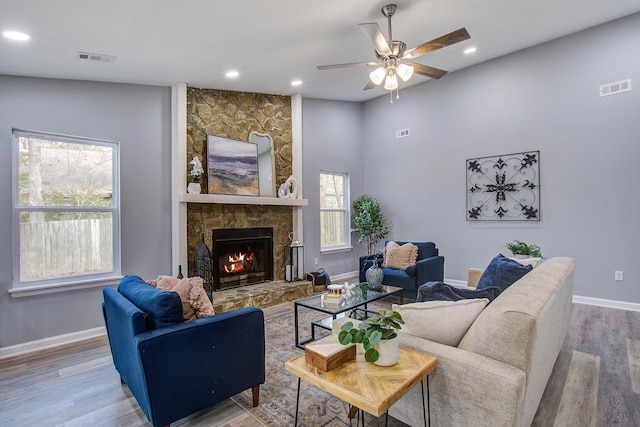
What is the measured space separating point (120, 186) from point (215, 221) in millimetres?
1294

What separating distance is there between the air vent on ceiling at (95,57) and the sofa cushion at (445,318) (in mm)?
3613

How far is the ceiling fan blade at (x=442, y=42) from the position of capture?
2.80 meters

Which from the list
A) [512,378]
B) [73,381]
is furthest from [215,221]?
[512,378]

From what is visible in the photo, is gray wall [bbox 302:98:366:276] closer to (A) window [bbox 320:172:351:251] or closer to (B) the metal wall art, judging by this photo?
(A) window [bbox 320:172:351:251]

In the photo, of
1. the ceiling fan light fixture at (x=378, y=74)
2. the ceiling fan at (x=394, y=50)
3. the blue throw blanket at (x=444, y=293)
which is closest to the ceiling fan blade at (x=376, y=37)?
the ceiling fan at (x=394, y=50)

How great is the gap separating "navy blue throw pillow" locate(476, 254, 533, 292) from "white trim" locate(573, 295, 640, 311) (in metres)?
2.50

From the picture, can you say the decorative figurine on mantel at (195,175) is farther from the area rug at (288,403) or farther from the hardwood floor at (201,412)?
the area rug at (288,403)

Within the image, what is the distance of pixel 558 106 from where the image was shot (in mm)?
4570

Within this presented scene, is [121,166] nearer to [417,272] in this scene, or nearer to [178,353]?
[178,353]

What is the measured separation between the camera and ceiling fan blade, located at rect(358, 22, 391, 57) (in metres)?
2.76

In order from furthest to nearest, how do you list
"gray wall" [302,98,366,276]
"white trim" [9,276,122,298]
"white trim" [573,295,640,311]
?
"gray wall" [302,98,366,276], "white trim" [573,295,640,311], "white trim" [9,276,122,298]

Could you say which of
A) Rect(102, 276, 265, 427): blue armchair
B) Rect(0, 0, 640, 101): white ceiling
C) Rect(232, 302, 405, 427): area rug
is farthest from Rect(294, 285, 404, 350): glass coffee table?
Rect(0, 0, 640, 101): white ceiling

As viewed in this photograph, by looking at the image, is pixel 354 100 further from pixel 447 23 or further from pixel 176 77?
pixel 176 77

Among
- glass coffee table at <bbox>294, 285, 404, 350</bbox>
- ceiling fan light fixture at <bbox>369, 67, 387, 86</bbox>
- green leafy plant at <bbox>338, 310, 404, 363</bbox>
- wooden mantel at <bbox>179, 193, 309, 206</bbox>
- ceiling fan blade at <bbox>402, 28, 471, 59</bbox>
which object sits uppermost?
ceiling fan blade at <bbox>402, 28, 471, 59</bbox>
